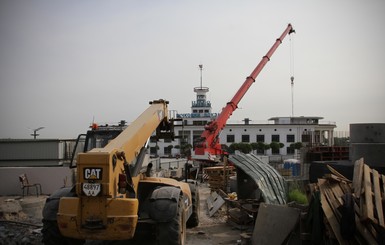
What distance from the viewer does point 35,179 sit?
19906mm

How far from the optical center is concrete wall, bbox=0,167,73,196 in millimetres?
19812

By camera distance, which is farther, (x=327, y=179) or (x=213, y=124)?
(x=213, y=124)

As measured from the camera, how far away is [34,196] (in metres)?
19.1

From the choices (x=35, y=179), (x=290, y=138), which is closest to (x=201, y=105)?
(x=290, y=138)

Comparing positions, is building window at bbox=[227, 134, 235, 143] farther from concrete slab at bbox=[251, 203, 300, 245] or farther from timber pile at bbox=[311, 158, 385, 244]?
timber pile at bbox=[311, 158, 385, 244]

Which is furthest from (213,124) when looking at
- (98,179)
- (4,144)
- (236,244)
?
(98,179)

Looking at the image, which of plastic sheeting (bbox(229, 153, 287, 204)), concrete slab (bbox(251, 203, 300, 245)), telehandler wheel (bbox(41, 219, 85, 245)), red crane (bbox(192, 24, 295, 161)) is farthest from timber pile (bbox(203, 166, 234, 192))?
telehandler wheel (bbox(41, 219, 85, 245))

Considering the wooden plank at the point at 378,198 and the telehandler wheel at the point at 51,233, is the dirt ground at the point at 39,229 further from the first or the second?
the wooden plank at the point at 378,198

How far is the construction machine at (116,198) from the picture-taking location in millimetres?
6418

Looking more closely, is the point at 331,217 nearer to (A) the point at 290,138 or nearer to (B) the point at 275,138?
(B) the point at 275,138

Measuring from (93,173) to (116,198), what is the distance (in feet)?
1.92

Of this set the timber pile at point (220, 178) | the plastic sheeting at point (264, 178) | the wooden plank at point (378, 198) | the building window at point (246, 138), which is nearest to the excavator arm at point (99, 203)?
the wooden plank at point (378, 198)

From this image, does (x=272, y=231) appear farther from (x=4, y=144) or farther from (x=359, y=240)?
(x=4, y=144)

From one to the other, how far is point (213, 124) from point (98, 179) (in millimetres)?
20672
